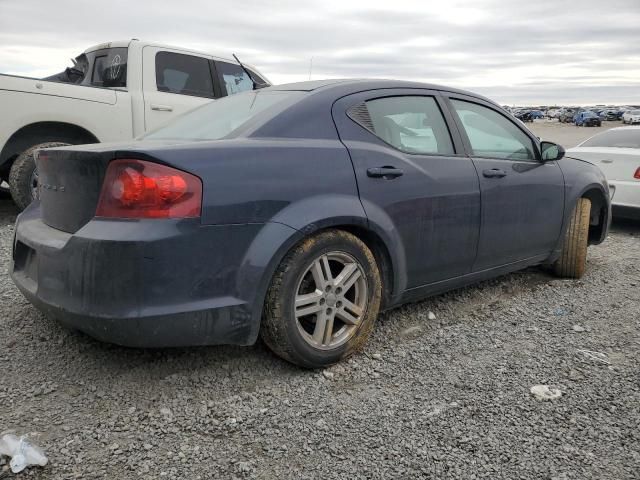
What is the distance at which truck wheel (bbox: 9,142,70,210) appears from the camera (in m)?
5.46

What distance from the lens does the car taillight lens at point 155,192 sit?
235 centimetres

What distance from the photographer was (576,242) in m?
4.52

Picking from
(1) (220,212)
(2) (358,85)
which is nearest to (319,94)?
(2) (358,85)

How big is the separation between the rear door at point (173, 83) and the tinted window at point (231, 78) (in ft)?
0.32

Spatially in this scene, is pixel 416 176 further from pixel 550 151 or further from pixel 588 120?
pixel 588 120

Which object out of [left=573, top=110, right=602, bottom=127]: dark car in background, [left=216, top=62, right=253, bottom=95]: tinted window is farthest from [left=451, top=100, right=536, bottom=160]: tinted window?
[left=573, top=110, right=602, bottom=127]: dark car in background

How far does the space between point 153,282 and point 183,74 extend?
4927 mm

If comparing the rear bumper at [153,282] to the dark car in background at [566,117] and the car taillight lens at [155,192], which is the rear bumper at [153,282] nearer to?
the car taillight lens at [155,192]

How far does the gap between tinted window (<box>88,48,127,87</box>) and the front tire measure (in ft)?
14.9

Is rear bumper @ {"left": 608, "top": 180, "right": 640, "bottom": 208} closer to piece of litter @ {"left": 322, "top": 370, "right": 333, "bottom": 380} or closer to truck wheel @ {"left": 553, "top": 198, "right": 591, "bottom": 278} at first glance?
truck wheel @ {"left": 553, "top": 198, "right": 591, "bottom": 278}

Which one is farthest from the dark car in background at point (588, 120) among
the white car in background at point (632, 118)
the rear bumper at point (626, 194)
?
the rear bumper at point (626, 194)

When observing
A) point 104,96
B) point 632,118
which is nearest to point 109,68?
point 104,96

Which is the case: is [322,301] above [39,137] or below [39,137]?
below

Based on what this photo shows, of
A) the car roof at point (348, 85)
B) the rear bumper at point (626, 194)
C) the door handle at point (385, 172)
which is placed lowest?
the rear bumper at point (626, 194)
